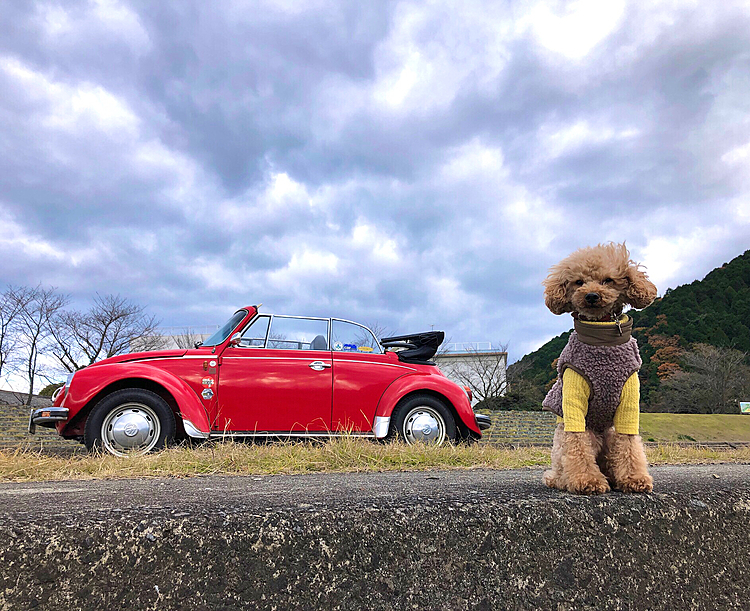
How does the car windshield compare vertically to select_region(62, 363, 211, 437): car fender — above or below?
above

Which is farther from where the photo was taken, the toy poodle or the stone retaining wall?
the stone retaining wall

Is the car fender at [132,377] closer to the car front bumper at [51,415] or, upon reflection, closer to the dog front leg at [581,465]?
the car front bumper at [51,415]

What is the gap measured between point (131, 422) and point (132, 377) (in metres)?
0.42

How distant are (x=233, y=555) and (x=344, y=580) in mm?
249

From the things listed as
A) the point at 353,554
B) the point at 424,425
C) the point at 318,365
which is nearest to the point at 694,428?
the point at 424,425

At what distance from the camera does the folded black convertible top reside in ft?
18.9

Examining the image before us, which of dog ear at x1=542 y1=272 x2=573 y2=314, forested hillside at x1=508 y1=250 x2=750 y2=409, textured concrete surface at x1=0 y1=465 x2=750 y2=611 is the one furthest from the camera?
forested hillside at x1=508 y1=250 x2=750 y2=409

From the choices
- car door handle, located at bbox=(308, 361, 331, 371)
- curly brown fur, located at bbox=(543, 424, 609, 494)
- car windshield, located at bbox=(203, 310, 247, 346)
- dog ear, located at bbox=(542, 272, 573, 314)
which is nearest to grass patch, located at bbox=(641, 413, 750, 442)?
car door handle, located at bbox=(308, 361, 331, 371)

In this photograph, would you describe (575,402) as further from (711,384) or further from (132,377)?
(711,384)

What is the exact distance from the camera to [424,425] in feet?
16.7

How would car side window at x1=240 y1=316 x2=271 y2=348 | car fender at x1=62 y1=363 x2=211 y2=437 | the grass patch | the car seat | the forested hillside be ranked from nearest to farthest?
car fender at x1=62 y1=363 x2=211 y2=437 → car side window at x1=240 y1=316 x2=271 y2=348 → the car seat → the grass patch → the forested hillside

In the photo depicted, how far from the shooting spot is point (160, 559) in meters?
0.98

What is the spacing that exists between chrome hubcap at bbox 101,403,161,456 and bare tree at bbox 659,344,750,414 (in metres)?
33.9

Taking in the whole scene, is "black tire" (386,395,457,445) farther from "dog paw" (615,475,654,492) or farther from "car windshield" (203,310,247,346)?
"dog paw" (615,475,654,492)
